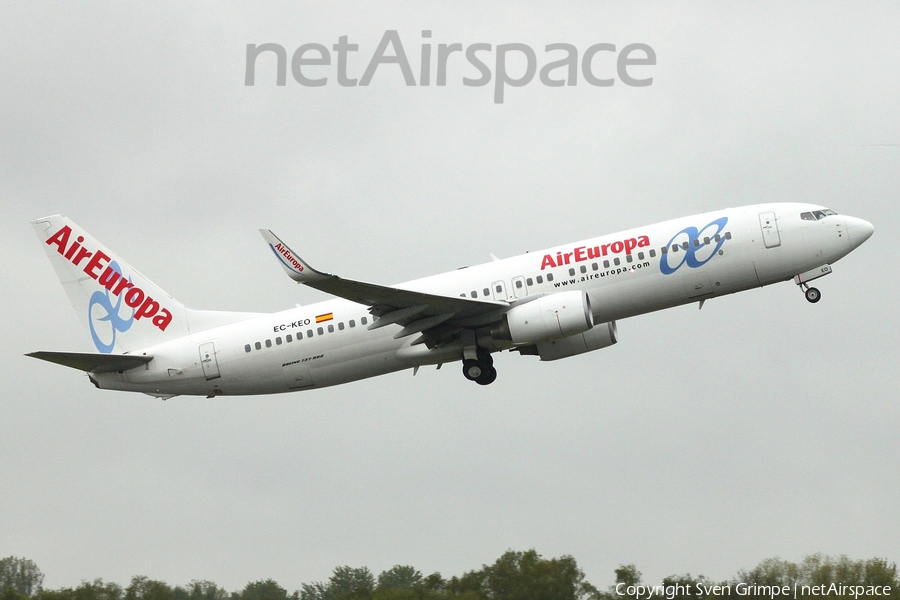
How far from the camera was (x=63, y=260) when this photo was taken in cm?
5172

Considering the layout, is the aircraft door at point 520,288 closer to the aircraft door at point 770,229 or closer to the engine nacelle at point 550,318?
the engine nacelle at point 550,318

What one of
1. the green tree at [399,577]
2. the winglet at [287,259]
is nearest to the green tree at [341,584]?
the green tree at [399,577]

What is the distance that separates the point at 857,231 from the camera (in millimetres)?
43688

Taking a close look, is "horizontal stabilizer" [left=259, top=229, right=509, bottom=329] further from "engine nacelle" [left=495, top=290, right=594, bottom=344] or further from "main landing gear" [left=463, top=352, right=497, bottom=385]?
"main landing gear" [left=463, top=352, right=497, bottom=385]

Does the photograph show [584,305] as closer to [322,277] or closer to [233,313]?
[322,277]

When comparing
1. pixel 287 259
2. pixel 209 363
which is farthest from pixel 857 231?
pixel 209 363

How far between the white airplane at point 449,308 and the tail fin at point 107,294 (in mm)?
58

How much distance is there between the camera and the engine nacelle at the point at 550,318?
4259cm

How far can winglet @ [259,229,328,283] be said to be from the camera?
39781 mm

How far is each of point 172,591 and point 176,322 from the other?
11651 mm

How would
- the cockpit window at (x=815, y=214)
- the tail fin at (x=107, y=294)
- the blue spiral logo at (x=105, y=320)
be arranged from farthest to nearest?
1. the blue spiral logo at (x=105, y=320)
2. the tail fin at (x=107, y=294)
3. the cockpit window at (x=815, y=214)

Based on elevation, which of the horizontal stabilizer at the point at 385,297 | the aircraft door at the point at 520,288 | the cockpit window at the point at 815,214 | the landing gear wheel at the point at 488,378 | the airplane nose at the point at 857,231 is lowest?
the landing gear wheel at the point at 488,378

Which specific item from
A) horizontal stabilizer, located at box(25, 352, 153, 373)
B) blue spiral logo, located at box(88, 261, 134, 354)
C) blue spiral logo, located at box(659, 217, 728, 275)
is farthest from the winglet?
blue spiral logo, located at box(88, 261, 134, 354)

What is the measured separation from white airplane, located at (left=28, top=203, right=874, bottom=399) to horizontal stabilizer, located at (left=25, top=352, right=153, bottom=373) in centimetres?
5
